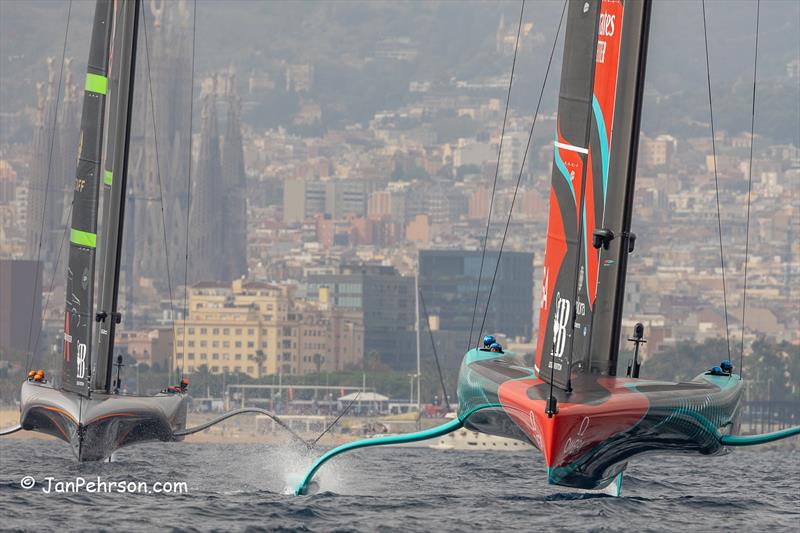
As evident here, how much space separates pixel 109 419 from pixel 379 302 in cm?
10106

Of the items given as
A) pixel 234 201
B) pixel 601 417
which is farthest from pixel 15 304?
pixel 601 417

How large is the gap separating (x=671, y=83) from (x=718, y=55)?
868cm

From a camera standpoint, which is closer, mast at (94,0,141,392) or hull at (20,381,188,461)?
hull at (20,381,188,461)

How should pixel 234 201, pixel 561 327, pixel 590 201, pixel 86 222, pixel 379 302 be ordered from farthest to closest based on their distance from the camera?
pixel 234 201 → pixel 379 302 → pixel 86 222 → pixel 590 201 → pixel 561 327

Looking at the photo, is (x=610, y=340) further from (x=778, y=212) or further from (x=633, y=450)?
(x=778, y=212)

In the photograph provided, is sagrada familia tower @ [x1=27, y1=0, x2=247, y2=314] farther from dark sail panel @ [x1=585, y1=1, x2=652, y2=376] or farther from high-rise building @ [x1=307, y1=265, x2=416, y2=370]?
dark sail panel @ [x1=585, y1=1, x2=652, y2=376]

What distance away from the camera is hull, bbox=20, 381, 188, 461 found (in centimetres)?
1756

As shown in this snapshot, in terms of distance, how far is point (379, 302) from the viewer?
11862 centimetres

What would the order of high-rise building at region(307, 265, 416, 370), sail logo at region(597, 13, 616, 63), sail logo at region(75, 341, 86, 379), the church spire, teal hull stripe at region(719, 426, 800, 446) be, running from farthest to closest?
the church spire, high-rise building at region(307, 265, 416, 370), sail logo at region(75, 341, 86, 379), sail logo at region(597, 13, 616, 63), teal hull stripe at region(719, 426, 800, 446)

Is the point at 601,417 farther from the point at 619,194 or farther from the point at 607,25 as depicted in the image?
the point at 607,25

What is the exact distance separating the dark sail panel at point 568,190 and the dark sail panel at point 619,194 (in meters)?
0.29

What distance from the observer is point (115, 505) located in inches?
555

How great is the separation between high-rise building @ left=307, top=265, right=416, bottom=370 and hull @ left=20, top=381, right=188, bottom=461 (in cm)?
9335

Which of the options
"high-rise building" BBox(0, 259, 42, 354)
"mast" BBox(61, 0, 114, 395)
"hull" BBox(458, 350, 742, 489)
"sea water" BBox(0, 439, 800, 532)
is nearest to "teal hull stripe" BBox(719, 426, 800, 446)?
"hull" BBox(458, 350, 742, 489)
